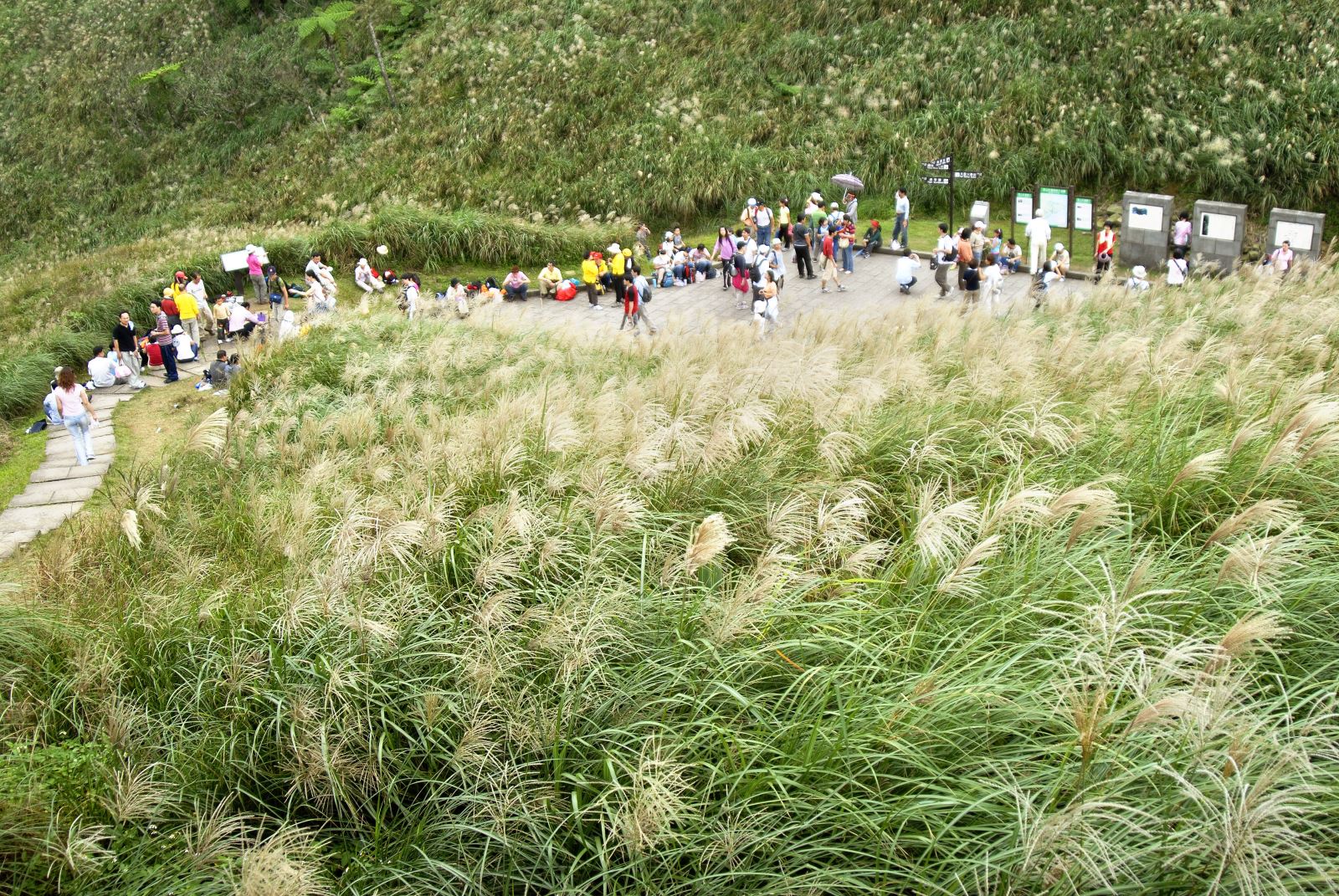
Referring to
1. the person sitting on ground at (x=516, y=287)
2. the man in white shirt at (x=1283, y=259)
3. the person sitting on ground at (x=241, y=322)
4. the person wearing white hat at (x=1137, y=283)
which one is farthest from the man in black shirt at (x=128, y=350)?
the man in white shirt at (x=1283, y=259)

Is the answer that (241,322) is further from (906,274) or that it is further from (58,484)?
(906,274)

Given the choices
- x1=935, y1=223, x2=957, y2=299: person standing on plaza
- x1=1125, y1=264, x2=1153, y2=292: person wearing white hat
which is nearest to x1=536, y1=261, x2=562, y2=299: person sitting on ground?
x1=935, y1=223, x2=957, y2=299: person standing on plaza

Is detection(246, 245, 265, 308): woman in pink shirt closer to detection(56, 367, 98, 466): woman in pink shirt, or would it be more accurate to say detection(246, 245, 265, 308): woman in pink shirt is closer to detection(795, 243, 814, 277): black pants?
detection(56, 367, 98, 466): woman in pink shirt

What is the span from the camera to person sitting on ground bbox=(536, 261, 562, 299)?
58.2ft

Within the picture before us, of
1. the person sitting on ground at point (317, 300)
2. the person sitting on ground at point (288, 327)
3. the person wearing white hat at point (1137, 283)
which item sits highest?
the person sitting on ground at point (288, 327)

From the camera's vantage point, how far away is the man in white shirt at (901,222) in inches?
687

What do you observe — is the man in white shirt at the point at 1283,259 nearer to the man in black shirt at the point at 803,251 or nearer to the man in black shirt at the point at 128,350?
the man in black shirt at the point at 803,251

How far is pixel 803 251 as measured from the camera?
55.7 ft

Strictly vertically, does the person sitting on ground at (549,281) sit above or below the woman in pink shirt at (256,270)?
below

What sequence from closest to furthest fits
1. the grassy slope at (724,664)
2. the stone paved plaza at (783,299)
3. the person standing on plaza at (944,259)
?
1. the grassy slope at (724,664)
2. the person standing on plaza at (944,259)
3. the stone paved plaza at (783,299)

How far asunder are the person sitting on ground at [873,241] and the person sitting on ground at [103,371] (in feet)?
38.8

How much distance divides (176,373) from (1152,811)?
14.3m

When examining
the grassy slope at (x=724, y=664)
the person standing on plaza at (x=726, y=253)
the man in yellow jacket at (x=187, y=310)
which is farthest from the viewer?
the person standing on plaza at (x=726, y=253)

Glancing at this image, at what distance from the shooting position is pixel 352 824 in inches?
133
